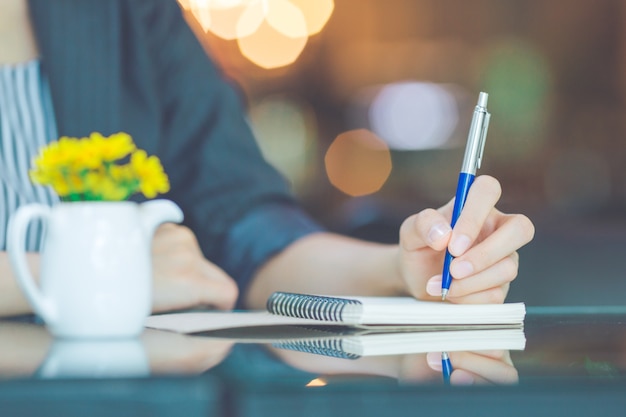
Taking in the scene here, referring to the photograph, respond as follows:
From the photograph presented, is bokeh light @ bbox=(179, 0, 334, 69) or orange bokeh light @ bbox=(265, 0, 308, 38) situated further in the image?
orange bokeh light @ bbox=(265, 0, 308, 38)

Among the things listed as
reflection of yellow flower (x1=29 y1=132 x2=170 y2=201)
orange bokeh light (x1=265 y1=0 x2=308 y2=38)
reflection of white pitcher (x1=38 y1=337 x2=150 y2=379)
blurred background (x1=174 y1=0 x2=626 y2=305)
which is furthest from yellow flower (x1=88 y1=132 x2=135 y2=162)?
orange bokeh light (x1=265 y1=0 x2=308 y2=38)

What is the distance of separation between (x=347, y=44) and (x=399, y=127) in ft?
2.22

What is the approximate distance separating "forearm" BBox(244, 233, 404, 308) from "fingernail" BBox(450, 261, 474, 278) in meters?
0.19

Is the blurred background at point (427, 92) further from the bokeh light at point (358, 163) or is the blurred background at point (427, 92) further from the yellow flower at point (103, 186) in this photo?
the yellow flower at point (103, 186)

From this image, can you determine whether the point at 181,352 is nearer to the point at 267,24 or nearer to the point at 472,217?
the point at 472,217

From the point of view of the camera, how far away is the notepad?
72 cm

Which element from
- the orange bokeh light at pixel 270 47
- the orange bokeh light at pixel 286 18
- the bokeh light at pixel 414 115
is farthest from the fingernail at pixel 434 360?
the bokeh light at pixel 414 115

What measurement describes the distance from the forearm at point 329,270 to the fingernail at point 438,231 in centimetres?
18

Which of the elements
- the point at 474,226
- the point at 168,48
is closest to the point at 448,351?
the point at 474,226

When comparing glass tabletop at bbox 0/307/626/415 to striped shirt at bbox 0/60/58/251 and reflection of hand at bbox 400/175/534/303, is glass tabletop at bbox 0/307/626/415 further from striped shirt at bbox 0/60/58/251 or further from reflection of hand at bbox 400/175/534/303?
striped shirt at bbox 0/60/58/251

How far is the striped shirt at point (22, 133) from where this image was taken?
121 cm

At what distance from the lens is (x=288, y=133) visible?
6.13 metres

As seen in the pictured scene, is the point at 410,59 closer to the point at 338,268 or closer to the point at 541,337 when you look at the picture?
the point at 338,268

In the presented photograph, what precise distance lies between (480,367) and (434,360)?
0.04 m
